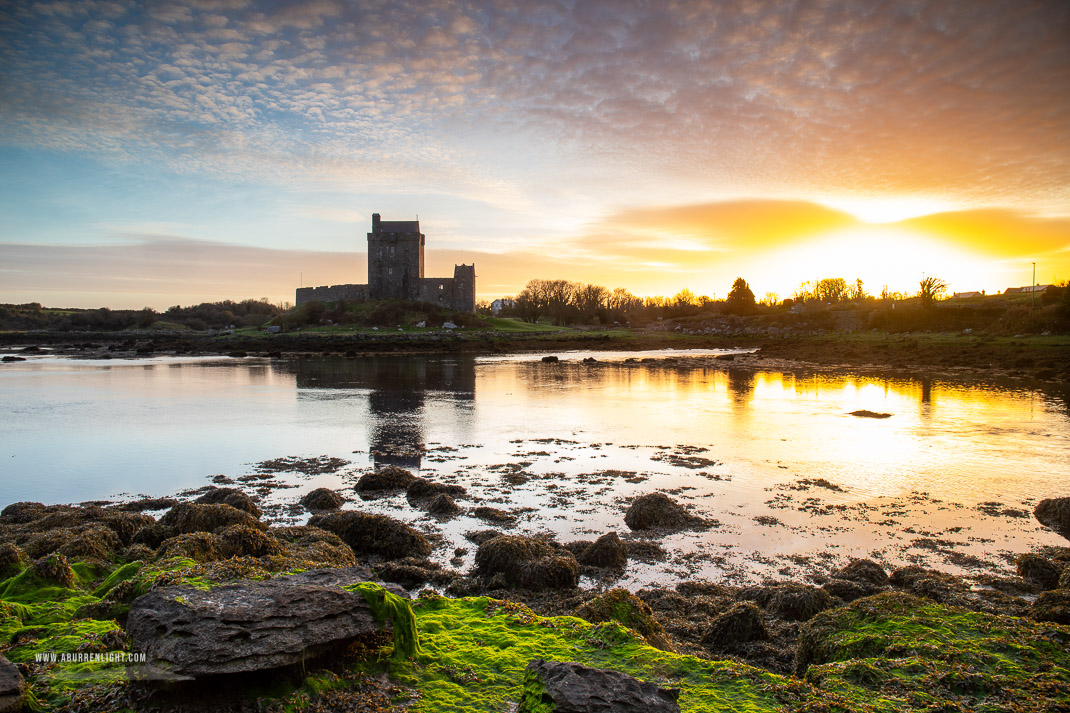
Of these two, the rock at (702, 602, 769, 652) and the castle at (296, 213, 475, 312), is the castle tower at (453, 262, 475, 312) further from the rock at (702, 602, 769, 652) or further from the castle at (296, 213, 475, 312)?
the rock at (702, 602, 769, 652)

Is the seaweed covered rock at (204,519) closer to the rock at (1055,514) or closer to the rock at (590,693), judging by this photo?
the rock at (1055,514)

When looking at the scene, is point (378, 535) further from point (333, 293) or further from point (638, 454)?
point (333, 293)

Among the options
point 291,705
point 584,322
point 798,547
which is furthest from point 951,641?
point 584,322

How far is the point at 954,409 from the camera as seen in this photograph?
54.9ft

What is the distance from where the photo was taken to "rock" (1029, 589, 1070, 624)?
4395 mm

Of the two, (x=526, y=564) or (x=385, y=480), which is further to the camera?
(x=385, y=480)

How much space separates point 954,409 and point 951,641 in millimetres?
15760

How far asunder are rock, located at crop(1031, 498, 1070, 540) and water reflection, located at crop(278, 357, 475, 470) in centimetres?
645

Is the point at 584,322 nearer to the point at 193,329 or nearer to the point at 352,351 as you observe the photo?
the point at 352,351

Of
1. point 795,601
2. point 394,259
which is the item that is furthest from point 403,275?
point 795,601

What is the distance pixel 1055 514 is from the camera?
295 inches

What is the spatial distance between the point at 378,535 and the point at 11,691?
13.6 feet

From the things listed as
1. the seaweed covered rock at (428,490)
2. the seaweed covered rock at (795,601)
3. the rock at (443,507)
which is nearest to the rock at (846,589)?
the seaweed covered rock at (795,601)

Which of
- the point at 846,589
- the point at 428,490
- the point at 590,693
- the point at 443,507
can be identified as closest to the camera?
the point at 590,693
